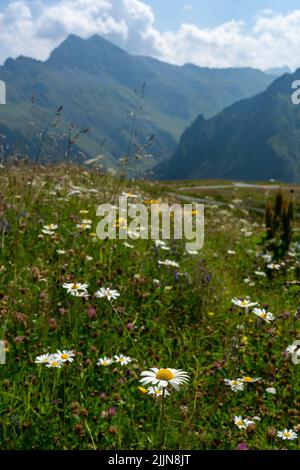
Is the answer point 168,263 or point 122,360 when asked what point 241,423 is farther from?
point 168,263

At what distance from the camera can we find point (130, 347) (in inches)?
170

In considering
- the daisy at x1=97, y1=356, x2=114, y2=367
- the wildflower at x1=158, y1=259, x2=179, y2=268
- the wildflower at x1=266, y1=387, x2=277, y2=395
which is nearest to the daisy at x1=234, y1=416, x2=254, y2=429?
the wildflower at x1=266, y1=387, x2=277, y2=395

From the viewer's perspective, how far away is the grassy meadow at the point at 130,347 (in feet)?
10.7

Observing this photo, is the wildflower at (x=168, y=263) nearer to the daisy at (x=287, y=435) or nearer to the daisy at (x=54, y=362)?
the daisy at (x=54, y=362)

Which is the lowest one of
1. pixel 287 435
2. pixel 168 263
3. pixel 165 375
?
pixel 287 435

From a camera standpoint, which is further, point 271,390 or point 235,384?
point 271,390

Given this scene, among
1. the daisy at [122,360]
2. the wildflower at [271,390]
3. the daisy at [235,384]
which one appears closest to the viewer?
the daisy at [235,384]

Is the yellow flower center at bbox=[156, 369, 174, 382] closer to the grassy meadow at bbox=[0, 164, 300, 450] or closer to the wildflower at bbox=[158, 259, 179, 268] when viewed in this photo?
the grassy meadow at bbox=[0, 164, 300, 450]

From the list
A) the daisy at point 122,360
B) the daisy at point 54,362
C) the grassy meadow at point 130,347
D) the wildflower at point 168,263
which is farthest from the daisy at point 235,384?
the wildflower at point 168,263

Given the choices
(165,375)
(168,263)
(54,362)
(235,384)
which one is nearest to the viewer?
(165,375)

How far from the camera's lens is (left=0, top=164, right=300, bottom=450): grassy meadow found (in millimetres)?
3250

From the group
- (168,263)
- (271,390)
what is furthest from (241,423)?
(168,263)
